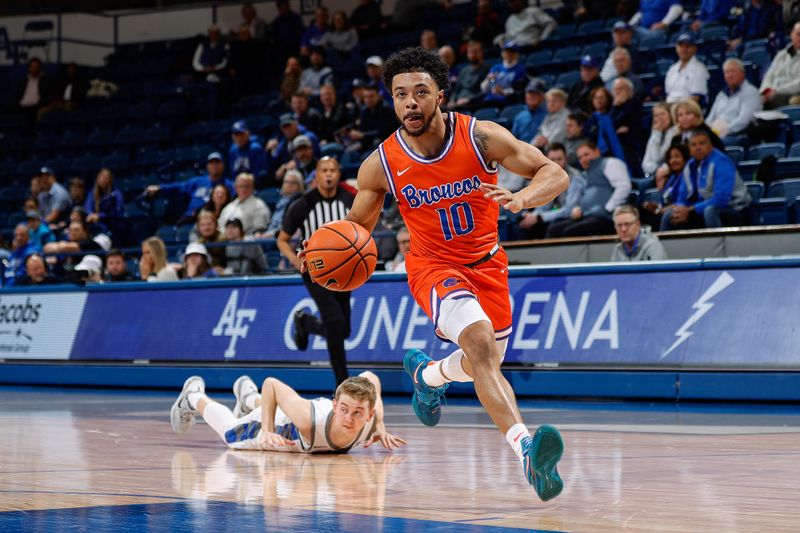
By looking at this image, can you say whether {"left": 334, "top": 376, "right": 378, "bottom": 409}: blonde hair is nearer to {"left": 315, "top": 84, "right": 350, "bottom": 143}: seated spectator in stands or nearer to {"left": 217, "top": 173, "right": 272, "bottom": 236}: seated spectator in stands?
{"left": 217, "top": 173, "right": 272, "bottom": 236}: seated spectator in stands

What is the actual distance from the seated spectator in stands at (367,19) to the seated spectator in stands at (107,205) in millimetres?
6129

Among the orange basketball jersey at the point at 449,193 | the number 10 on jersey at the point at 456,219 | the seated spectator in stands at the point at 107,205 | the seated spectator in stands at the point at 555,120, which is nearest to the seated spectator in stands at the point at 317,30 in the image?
the seated spectator in stands at the point at 107,205

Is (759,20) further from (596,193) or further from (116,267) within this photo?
(116,267)

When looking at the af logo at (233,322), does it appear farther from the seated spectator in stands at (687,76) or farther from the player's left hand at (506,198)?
the player's left hand at (506,198)

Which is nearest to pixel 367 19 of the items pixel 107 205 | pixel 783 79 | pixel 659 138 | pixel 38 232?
pixel 107 205

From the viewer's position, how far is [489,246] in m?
6.69

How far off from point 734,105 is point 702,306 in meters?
4.37

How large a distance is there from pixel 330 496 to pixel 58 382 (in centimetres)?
1216

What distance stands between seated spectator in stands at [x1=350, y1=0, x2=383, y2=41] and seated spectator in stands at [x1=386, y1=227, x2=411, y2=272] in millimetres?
10537

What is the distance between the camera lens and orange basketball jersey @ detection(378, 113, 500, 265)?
21.2 ft

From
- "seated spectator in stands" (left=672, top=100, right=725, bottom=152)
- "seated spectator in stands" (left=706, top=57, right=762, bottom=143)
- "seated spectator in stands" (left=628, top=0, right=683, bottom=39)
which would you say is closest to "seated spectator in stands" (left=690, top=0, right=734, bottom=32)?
"seated spectator in stands" (left=628, top=0, right=683, bottom=39)

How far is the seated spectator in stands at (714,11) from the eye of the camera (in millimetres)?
17312

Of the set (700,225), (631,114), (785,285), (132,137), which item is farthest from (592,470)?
(132,137)

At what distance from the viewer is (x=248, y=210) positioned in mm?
17500
